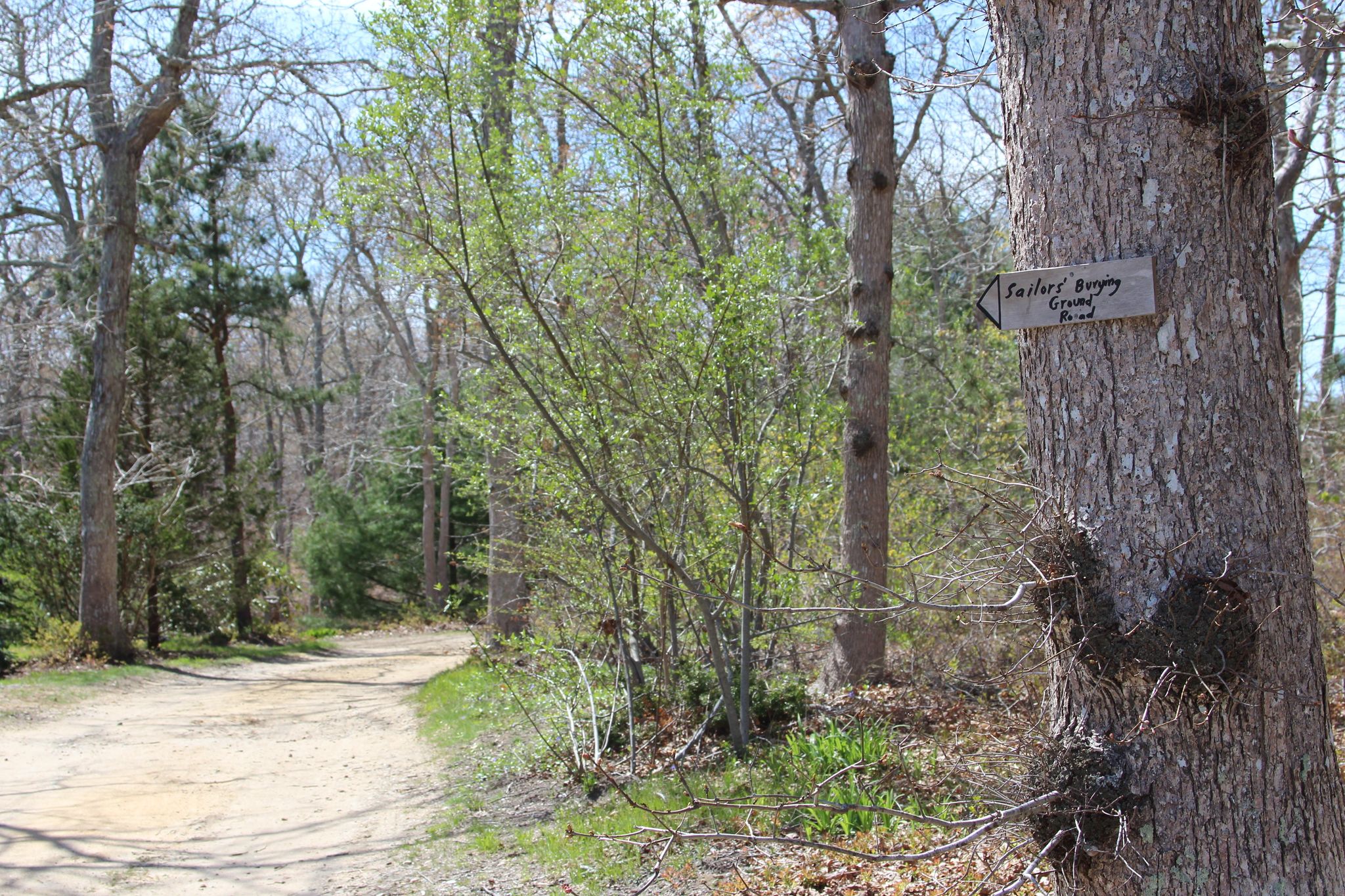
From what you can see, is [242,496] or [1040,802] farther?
[242,496]

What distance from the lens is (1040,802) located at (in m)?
2.60

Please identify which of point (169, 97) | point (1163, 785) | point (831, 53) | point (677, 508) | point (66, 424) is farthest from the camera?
point (66, 424)

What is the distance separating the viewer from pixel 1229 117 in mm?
2576

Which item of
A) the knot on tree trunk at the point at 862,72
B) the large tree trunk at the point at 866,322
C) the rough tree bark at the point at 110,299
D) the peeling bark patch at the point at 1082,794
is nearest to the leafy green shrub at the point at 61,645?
the rough tree bark at the point at 110,299

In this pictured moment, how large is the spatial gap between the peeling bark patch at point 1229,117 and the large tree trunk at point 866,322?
512 cm

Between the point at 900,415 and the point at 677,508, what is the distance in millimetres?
5750

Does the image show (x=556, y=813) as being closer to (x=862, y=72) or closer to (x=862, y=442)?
(x=862, y=442)

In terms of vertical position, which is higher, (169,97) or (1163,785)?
(169,97)

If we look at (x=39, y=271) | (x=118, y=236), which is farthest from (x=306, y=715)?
(x=39, y=271)

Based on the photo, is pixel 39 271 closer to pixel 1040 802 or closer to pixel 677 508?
pixel 677 508

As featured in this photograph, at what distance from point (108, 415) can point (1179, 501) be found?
A: 14.9 metres

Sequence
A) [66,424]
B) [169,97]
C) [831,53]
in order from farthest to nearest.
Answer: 1. [66,424]
2. [169,97]
3. [831,53]

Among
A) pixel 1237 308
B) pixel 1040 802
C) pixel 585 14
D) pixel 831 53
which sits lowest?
pixel 1040 802

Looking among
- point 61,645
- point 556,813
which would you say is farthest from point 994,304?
point 61,645
